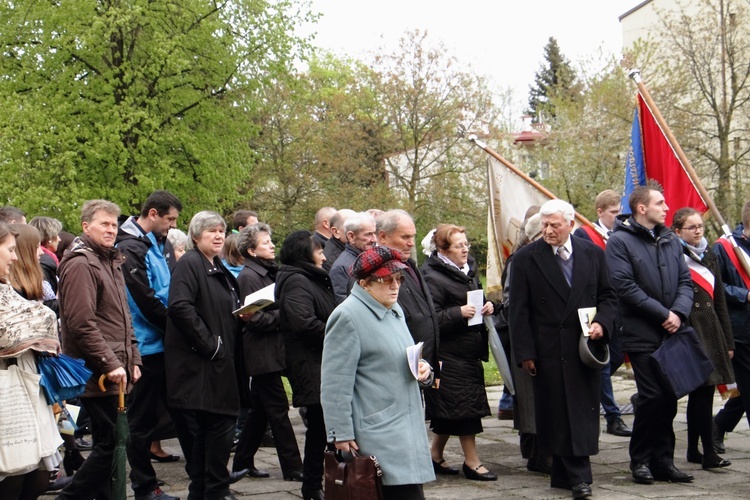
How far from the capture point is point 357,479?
191 inches

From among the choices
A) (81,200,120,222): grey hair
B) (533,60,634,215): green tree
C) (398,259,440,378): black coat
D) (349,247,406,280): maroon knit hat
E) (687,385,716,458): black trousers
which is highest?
(533,60,634,215): green tree

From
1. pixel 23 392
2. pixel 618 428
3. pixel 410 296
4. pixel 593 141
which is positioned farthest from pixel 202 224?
pixel 593 141

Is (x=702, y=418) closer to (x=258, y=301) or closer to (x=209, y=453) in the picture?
(x=258, y=301)

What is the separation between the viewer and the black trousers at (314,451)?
6.89m

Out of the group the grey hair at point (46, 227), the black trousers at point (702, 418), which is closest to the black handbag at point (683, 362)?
the black trousers at point (702, 418)

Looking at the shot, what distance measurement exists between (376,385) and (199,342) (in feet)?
6.59

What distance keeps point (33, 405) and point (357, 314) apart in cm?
183

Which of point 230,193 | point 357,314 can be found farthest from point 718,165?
point 357,314

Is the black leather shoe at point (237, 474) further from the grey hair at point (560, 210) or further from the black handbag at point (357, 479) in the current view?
the grey hair at point (560, 210)

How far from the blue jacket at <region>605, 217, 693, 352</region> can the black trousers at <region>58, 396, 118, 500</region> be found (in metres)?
3.94

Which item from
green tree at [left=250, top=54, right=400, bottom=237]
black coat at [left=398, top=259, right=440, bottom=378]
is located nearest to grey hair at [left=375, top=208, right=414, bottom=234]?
black coat at [left=398, top=259, right=440, bottom=378]

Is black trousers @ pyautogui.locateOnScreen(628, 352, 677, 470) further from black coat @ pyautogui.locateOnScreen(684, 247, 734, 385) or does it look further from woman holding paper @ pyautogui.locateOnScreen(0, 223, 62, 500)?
woman holding paper @ pyautogui.locateOnScreen(0, 223, 62, 500)

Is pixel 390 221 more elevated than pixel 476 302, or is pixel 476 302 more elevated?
pixel 390 221

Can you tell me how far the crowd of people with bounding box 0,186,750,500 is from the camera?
6.22 meters
